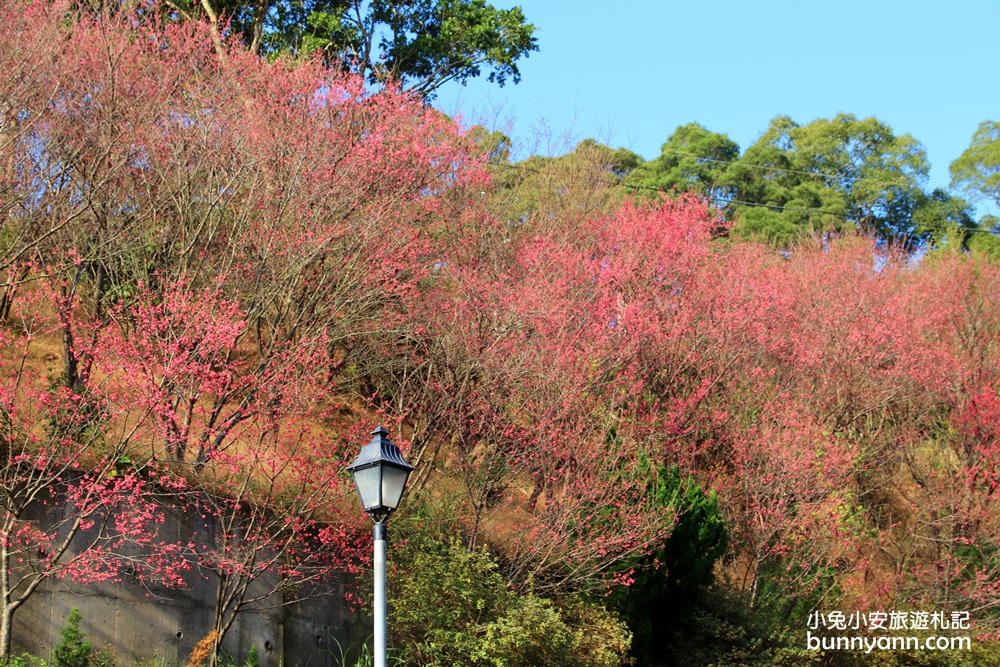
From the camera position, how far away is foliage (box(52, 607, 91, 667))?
10656 mm

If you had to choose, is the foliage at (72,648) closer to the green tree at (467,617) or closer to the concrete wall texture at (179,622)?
the concrete wall texture at (179,622)

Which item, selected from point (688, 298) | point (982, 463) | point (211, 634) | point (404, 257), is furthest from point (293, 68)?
point (982, 463)

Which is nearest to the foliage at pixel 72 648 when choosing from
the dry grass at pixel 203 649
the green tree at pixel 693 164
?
the dry grass at pixel 203 649

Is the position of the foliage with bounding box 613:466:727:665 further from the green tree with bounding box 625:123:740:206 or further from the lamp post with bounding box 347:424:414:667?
the green tree with bounding box 625:123:740:206

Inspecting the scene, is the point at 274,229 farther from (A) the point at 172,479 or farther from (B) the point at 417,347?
(A) the point at 172,479

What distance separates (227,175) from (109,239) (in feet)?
6.64

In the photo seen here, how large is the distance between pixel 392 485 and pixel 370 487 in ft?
0.53

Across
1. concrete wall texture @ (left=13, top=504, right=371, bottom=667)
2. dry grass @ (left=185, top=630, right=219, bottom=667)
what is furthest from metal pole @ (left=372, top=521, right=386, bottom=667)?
concrete wall texture @ (left=13, top=504, right=371, bottom=667)

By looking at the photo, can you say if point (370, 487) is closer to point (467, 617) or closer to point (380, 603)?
point (380, 603)

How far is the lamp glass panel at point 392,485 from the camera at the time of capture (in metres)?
7.79

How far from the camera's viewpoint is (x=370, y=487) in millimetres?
7809

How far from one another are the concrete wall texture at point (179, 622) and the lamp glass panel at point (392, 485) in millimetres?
5289

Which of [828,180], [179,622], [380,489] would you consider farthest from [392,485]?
[828,180]

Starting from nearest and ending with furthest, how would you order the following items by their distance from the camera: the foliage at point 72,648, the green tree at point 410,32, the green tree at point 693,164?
the foliage at point 72,648
the green tree at point 410,32
the green tree at point 693,164
